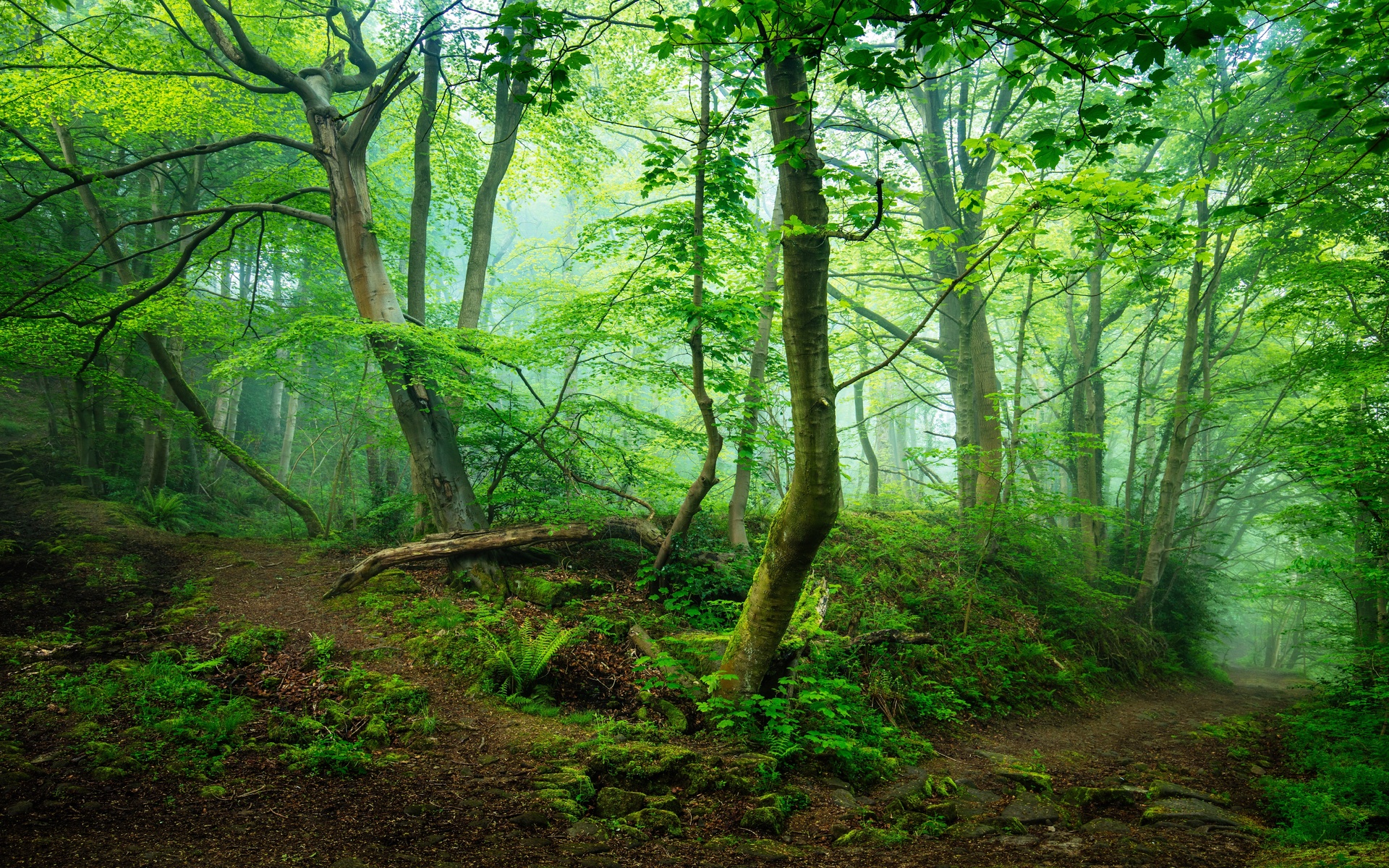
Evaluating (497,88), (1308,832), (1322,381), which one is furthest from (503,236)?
(1308,832)

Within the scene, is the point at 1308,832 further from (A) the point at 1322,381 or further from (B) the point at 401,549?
(A) the point at 1322,381

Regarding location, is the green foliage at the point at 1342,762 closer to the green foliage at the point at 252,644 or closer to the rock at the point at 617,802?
the rock at the point at 617,802

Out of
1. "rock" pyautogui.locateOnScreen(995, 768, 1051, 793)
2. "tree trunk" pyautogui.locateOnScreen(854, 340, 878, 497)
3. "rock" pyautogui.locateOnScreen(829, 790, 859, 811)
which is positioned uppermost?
"tree trunk" pyautogui.locateOnScreen(854, 340, 878, 497)

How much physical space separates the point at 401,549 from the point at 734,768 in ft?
16.8

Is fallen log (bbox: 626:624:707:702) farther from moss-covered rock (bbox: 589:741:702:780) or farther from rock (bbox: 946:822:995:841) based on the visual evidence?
rock (bbox: 946:822:995:841)

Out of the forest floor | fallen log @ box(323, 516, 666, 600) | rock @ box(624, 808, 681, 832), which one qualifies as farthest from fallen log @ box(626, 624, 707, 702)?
fallen log @ box(323, 516, 666, 600)

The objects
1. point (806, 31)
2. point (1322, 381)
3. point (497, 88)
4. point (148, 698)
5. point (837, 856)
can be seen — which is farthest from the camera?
point (497, 88)

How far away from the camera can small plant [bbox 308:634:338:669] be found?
5191 mm

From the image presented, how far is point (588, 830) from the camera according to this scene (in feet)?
10.9

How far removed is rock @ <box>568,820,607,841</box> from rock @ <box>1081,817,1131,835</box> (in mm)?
2832

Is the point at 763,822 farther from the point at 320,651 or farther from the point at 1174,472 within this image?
the point at 1174,472

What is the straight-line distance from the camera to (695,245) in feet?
18.8

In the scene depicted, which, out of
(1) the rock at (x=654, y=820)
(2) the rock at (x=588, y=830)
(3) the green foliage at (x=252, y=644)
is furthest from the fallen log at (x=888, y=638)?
(3) the green foliage at (x=252, y=644)

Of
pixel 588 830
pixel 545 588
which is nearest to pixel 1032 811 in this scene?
pixel 588 830
